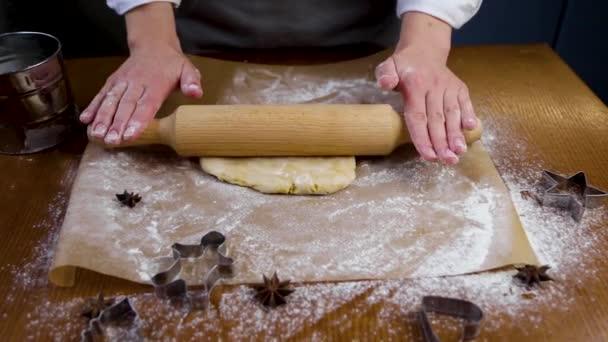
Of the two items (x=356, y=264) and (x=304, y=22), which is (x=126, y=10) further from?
(x=356, y=264)

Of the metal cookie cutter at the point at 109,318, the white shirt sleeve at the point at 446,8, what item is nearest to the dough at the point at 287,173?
the metal cookie cutter at the point at 109,318

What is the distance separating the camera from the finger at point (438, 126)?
1315 millimetres

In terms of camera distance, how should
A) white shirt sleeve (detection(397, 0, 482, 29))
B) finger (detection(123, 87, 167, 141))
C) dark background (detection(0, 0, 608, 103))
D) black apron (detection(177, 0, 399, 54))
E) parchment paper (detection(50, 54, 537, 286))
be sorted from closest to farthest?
parchment paper (detection(50, 54, 537, 286)) < finger (detection(123, 87, 167, 141)) < white shirt sleeve (detection(397, 0, 482, 29)) < black apron (detection(177, 0, 399, 54)) < dark background (detection(0, 0, 608, 103))

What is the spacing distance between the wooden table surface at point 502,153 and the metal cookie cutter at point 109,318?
0.12ft

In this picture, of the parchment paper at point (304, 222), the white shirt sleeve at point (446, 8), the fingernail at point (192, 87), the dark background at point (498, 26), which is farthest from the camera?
the dark background at point (498, 26)

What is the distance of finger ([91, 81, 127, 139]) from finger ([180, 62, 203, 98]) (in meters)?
0.16

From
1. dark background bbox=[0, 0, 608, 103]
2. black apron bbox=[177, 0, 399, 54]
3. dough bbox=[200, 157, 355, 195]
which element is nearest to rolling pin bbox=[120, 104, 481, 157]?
dough bbox=[200, 157, 355, 195]

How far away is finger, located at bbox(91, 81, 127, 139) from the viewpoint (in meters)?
1.36

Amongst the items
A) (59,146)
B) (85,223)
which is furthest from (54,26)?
(85,223)

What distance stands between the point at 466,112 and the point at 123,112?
0.87m

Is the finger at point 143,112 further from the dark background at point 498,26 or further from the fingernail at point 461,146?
the dark background at point 498,26

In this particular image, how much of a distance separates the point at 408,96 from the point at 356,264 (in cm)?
52

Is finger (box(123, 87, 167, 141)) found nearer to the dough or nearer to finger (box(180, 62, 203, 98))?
finger (box(180, 62, 203, 98))

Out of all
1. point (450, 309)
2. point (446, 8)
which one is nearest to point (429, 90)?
point (446, 8)
